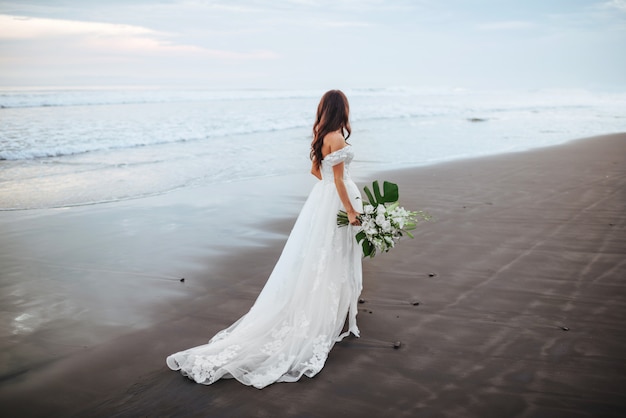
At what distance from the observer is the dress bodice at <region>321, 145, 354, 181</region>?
3.88 meters

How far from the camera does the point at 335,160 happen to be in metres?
3.91

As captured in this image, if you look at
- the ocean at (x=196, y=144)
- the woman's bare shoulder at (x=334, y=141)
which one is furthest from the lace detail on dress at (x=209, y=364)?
A: the ocean at (x=196, y=144)

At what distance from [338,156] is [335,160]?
0.15 feet

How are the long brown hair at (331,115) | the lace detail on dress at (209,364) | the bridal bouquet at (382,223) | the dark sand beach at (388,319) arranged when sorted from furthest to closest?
the long brown hair at (331,115), the bridal bouquet at (382,223), the lace detail on dress at (209,364), the dark sand beach at (388,319)

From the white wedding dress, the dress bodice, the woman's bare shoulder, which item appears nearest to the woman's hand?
the white wedding dress

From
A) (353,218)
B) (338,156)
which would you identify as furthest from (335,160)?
(353,218)

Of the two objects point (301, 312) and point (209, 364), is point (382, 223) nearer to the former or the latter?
point (301, 312)

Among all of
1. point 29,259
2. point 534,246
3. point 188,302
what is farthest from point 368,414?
point 29,259

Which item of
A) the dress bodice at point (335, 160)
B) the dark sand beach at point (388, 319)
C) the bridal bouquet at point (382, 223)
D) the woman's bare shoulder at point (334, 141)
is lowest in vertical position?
the dark sand beach at point (388, 319)

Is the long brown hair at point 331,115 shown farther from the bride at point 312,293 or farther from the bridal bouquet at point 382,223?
the bridal bouquet at point 382,223

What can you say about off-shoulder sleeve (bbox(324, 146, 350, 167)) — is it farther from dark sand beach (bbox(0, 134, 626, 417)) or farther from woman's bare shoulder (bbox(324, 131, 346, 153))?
dark sand beach (bbox(0, 134, 626, 417))

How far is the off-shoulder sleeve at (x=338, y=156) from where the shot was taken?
3873 millimetres

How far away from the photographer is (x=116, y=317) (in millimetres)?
4551

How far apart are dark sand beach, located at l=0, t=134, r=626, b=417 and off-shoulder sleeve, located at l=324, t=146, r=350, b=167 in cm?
151
